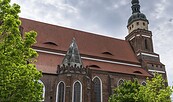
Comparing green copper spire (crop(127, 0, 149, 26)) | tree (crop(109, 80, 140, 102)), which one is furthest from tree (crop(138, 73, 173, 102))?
green copper spire (crop(127, 0, 149, 26))

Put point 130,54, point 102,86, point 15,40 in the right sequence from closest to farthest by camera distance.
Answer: point 15,40 → point 102,86 → point 130,54

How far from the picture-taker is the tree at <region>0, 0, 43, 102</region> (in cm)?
953

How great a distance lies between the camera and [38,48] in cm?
2755

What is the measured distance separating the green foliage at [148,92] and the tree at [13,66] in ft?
33.0

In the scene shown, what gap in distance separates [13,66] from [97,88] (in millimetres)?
18279

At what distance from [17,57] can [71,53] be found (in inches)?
597

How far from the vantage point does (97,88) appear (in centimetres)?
2695

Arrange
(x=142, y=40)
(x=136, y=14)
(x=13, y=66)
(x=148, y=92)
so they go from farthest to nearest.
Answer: (x=136, y=14) → (x=142, y=40) → (x=148, y=92) → (x=13, y=66)

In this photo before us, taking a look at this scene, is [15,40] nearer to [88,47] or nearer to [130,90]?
[130,90]

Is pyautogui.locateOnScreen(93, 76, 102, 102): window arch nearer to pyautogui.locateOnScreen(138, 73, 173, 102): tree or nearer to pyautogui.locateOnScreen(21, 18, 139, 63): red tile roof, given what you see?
pyautogui.locateOnScreen(21, 18, 139, 63): red tile roof

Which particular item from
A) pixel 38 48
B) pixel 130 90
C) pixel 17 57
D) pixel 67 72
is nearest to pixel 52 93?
pixel 67 72

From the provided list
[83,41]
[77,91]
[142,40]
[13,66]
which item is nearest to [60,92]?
[77,91]

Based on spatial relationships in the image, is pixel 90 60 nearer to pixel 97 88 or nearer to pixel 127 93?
pixel 97 88

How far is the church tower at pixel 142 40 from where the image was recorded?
34875 millimetres
